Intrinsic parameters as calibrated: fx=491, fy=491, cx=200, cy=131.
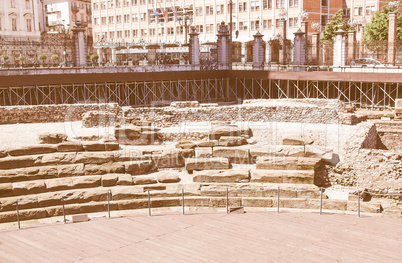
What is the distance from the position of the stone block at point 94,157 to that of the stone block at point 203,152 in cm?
320

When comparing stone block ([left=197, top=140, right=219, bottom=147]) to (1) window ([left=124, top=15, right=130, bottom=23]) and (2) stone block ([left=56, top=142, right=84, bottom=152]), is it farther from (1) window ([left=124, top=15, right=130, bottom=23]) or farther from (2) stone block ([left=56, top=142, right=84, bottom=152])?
(1) window ([left=124, top=15, right=130, bottom=23])

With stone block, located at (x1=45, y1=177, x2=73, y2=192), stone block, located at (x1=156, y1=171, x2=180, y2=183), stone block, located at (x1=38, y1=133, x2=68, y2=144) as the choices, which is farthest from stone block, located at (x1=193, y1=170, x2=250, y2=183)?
stone block, located at (x1=38, y1=133, x2=68, y2=144)

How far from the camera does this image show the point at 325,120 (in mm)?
26641

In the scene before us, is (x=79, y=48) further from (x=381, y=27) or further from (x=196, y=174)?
(x=381, y=27)

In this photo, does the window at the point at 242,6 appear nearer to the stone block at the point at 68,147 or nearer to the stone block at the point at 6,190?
the stone block at the point at 68,147

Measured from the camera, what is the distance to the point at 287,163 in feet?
57.6

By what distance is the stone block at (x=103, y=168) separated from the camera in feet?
55.2

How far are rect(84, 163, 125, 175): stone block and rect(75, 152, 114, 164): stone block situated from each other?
250 mm

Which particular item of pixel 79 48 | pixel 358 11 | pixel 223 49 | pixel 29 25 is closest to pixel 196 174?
pixel 79 48

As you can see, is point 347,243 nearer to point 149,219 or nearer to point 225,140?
point 149,219

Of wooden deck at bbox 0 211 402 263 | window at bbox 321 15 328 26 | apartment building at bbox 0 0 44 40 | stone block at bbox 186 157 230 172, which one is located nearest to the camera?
wooden deck at bbox 0 211 402 263

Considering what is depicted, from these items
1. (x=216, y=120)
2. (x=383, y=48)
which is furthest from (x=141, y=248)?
(x=383, y=48)

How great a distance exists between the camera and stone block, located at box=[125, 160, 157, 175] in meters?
17.5

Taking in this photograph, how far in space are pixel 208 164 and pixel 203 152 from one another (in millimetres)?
1005
